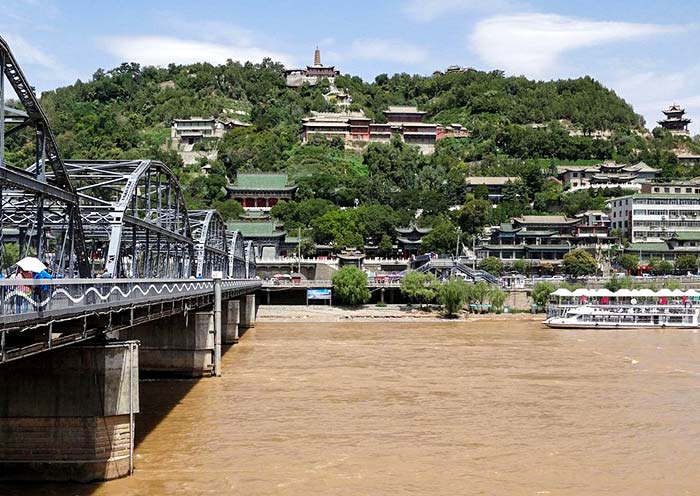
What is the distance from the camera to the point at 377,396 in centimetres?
3956

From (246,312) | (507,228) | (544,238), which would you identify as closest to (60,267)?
(246,312)

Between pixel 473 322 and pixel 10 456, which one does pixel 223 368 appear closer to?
pixel 10 456

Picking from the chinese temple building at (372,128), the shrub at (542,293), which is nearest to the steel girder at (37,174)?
the shrub at (542,293)

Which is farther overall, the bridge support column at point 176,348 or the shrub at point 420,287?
the shrub at point 420,287

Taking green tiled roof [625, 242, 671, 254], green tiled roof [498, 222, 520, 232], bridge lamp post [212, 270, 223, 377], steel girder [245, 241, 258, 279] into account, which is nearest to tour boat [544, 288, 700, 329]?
steel girder [245, 241, 258, 279]

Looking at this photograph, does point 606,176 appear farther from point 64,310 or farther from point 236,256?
point 64,310

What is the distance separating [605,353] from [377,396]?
79.1 feet

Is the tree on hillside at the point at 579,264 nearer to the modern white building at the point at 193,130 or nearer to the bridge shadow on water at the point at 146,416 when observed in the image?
the bridge shadow on water at the point at 146,416

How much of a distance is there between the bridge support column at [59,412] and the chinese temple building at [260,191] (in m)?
115

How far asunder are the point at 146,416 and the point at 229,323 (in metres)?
31.0

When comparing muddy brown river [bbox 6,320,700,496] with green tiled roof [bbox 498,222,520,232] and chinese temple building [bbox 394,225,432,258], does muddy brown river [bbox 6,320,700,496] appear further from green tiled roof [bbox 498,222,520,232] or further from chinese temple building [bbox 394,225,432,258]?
green tiled roof [bbox 498,222,520,232]

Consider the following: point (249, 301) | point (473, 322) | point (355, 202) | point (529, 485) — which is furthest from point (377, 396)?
point (355, 202)

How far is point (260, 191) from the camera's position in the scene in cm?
13825

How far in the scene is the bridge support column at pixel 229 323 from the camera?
6356cm
